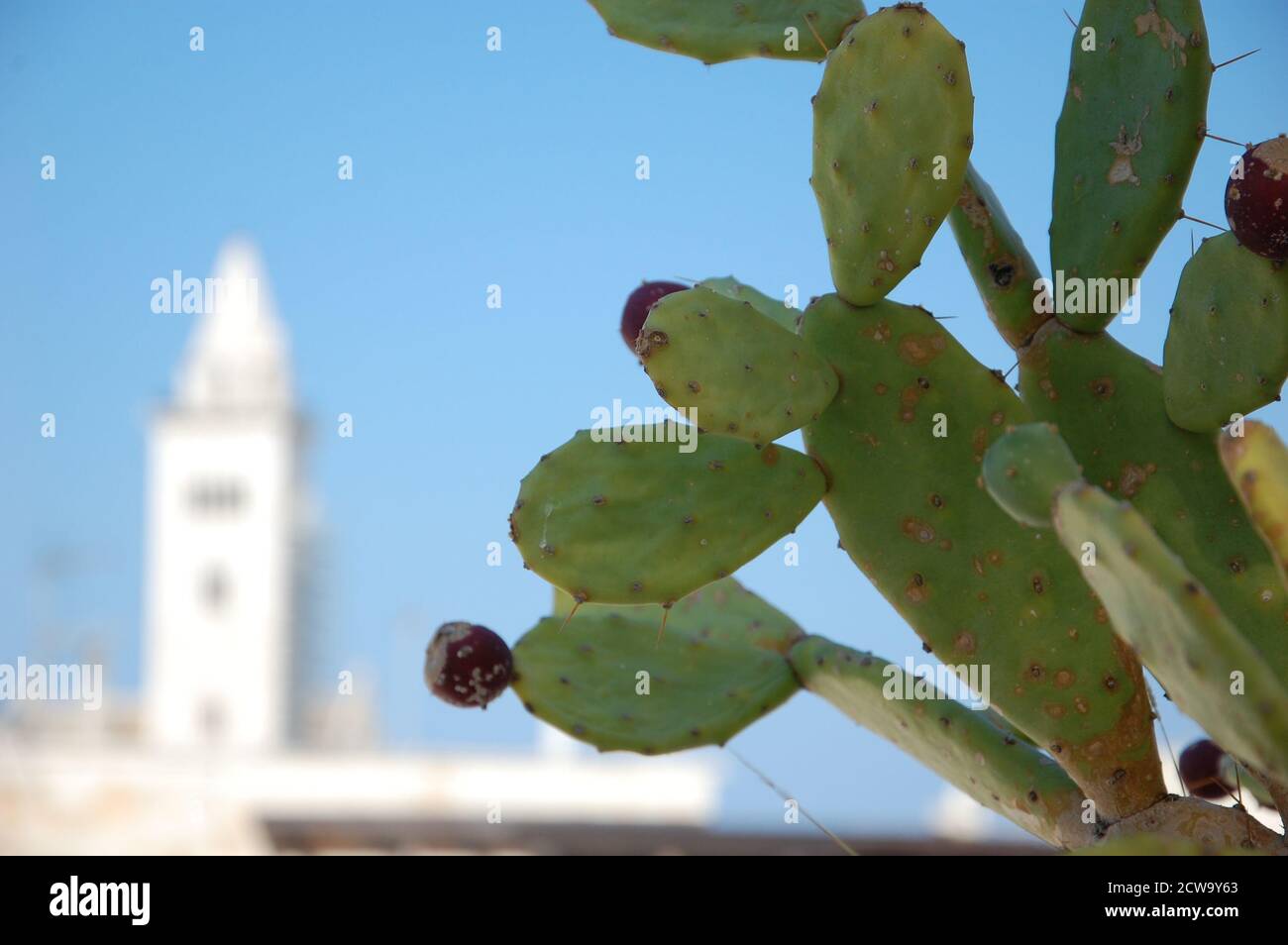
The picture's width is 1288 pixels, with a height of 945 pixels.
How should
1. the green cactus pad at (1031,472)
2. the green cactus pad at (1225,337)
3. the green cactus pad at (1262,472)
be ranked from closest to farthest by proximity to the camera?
the green cactus pad at (1262,472), the green cactus pad at (1031,472), the green cactus pad at (1225,337)

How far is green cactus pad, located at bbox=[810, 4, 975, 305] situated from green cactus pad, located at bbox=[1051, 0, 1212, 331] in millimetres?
174

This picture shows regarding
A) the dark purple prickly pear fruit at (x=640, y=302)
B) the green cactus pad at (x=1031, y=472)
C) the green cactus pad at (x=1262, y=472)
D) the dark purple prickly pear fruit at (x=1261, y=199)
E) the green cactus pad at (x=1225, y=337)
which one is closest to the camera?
the green cactus pad at (x=1262, y=472)

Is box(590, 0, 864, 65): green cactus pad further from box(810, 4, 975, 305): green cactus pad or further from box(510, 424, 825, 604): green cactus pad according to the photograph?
box(510, 424, 825, 604): green cactus pad

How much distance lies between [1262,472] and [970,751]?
580 millimetres

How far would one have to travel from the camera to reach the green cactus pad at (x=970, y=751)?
50.9 inches

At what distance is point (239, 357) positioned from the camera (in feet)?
169

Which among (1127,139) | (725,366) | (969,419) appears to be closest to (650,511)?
(725,366)

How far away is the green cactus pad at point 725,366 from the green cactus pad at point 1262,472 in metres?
0.47

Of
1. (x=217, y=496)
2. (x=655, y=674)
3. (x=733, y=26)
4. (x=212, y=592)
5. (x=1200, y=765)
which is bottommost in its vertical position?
(x=1200, y=765)

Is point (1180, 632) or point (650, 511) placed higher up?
point (650, 511)

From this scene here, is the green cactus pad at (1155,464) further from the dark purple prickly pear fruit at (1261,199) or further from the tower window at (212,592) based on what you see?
the tower window at (212,592)

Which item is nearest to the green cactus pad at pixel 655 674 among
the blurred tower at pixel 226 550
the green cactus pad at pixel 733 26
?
the green cactus pad at pixel 733 26

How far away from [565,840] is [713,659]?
104 inches

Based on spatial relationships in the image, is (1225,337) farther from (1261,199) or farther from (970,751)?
(970,751)
